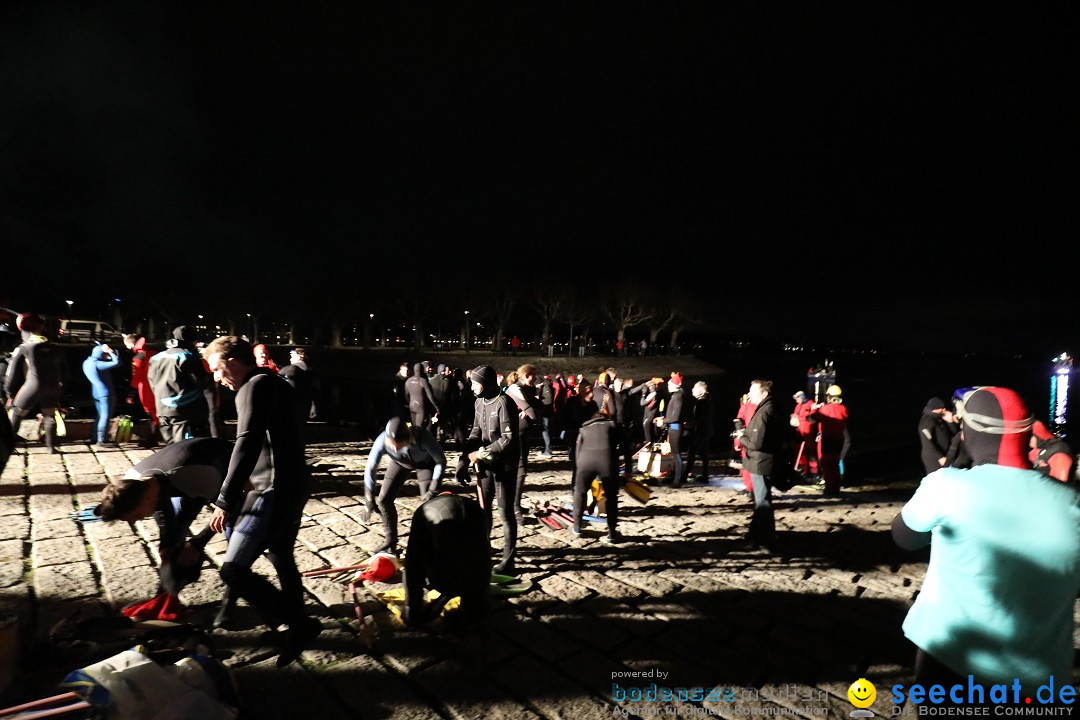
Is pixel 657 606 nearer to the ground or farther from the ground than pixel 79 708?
nearer to the ground

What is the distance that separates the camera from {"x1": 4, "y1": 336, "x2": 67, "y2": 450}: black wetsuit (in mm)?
6598

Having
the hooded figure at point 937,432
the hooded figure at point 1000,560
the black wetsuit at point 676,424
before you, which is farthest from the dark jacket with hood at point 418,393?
the hooded figure at point 937,432

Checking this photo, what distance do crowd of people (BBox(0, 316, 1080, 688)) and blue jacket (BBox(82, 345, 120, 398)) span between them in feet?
3.13

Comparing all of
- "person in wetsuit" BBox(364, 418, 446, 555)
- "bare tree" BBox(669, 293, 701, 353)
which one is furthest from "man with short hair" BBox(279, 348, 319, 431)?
"bare tree" BBox(669, 293, 701, 353)

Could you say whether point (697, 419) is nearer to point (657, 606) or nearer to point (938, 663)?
point (657, 606)

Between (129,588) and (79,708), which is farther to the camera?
(129,588)

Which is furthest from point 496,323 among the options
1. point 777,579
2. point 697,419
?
point 777,579

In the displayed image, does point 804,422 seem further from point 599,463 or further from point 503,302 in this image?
point 503,302

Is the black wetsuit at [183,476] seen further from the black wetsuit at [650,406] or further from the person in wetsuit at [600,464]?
the black wetsuit at [650,406]

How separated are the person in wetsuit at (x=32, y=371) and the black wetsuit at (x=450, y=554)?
6.65 metres

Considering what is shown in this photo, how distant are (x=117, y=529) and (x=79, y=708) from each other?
349cm

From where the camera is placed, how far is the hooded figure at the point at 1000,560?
1801 mm

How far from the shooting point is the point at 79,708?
2328mm

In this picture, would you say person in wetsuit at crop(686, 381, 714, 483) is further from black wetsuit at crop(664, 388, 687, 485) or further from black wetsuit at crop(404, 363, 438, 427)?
black wetsuit at crop(404, 363, 438, 427)
